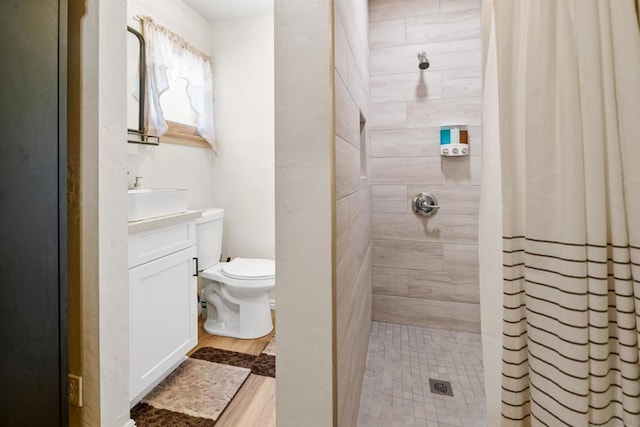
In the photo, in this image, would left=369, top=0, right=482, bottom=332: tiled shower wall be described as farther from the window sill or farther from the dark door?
the dark door

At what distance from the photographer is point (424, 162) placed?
2.55m

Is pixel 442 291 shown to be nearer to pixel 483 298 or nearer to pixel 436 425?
pixel 436 425

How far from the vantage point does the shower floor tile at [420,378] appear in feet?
5.28

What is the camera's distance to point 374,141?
2637 millimetres

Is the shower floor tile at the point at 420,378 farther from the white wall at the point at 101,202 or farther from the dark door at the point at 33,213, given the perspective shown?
the dark door at the point at 33,213

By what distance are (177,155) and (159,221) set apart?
1061 millimetres

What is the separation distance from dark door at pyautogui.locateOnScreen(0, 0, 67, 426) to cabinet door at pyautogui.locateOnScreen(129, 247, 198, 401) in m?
0.60

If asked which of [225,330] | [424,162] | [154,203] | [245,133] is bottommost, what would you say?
[225,330]

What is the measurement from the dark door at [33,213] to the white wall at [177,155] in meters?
1.32

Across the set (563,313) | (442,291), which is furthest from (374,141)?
(563,313)

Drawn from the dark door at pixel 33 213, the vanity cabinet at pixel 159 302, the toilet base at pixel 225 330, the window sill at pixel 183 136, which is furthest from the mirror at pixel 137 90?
the toilet base at pixel 225 330

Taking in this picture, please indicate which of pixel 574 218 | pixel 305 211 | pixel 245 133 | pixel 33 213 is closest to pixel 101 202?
pixel 33 213

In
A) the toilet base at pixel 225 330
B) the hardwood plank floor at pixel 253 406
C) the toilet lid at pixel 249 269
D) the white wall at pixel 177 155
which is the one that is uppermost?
the white wall at pixel 177 155

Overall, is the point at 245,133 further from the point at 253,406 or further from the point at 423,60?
the point at 253,406
